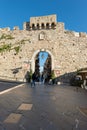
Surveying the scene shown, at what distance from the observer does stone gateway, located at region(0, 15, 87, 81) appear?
2460cm

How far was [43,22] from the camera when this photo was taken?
25.2 meters

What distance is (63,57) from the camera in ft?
81.0

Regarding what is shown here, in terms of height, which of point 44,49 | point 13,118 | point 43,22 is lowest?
point 13,118

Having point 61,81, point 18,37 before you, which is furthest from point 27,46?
point 61,81

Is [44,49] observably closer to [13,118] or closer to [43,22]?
[43,22]

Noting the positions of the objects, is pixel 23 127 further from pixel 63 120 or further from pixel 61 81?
pixel 61 81

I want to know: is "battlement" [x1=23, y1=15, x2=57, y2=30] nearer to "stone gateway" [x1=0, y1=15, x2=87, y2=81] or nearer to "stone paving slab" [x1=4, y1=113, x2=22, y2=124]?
"stone gateway" [x1=0, y1=15, x2=87, y2=81]

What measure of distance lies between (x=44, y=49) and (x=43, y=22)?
3860mm

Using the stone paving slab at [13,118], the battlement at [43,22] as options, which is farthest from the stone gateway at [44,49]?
the stone paving slab at [13,118]

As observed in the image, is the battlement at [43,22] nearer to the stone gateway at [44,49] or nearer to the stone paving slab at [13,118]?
the stone gateway at [44,49]

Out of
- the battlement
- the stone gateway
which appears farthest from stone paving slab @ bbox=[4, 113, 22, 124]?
the battlement

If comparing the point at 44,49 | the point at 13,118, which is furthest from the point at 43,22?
the point at 13,118

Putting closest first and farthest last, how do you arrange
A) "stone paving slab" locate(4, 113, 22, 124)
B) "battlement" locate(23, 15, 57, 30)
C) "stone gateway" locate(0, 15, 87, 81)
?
1. "stone paving slab" locate(4, 113, 22, 124)
2. "stone gateway" locate(0, 15, 87, 81)
3. "battlement" locate(23, 15, 57, 30)

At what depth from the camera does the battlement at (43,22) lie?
25.0m
